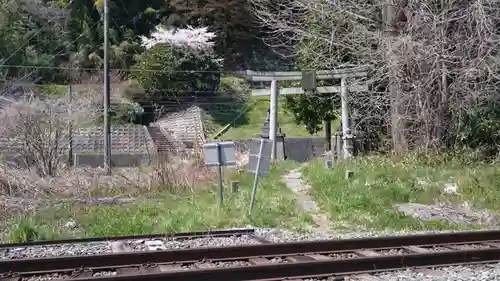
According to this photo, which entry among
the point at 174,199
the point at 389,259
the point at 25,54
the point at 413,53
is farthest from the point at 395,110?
the point at 25,54

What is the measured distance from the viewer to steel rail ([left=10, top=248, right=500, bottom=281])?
763 centimetres

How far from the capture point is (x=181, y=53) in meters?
45.1

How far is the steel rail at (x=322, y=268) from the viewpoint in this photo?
7.63m

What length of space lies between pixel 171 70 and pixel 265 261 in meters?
36.6

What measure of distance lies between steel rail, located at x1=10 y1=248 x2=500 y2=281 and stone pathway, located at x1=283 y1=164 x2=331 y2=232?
13.2ft

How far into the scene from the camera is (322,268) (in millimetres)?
8305

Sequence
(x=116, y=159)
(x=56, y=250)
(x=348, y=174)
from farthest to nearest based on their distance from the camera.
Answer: (x=116, y=159) → (x=348, y=174) → (x=56, y=250)

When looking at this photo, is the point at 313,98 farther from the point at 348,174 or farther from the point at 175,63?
the point at 175,63

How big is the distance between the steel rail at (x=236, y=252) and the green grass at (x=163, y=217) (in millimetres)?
3055

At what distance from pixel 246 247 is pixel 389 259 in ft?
6.39

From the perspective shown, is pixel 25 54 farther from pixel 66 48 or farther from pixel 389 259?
Answer: pixel 389 259

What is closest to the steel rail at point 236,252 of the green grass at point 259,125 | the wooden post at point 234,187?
the wooden post at point 234,187

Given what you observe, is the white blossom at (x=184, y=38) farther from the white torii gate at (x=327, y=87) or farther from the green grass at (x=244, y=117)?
the white torii gate at (x=327, y=87)

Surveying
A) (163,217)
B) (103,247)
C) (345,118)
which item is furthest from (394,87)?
(103,247)
